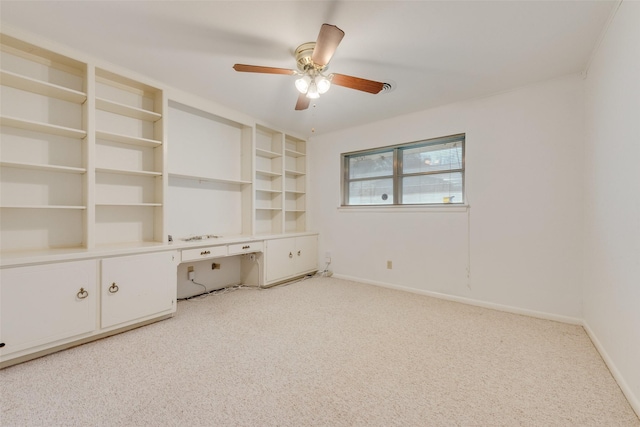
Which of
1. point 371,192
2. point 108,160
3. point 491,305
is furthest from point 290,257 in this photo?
point 491,305

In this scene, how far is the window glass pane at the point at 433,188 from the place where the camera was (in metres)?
3.37

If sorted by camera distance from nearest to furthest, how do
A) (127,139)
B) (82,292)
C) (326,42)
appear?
1. (326,42)
2. (82,292)
3. (127,139)

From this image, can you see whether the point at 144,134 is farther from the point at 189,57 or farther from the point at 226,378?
the point at 226,378

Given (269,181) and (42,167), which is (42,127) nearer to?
(42,167)

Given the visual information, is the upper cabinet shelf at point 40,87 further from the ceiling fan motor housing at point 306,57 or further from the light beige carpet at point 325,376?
the light beige carpet at point 325,376

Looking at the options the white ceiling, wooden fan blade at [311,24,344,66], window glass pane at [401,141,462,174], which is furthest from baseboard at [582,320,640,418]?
wooden fan blade at [311,24,344,66]

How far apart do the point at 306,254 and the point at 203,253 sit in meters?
1.75

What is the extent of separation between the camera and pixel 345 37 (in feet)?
6.64

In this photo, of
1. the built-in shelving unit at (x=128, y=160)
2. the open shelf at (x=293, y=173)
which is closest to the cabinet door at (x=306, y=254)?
the open shelf at (x=293, y=173)

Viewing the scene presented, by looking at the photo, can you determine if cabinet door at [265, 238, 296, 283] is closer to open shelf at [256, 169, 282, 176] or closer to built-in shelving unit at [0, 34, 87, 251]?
open shelf at [256, 169, 282, 176]

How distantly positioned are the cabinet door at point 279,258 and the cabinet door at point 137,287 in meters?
1.30

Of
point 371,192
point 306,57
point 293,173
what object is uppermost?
point 306,57

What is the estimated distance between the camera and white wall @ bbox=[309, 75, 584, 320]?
2.60m

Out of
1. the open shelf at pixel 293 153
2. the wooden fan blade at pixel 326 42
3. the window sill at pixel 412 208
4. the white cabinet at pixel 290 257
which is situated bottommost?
the white cabinet at pixel 290 257
